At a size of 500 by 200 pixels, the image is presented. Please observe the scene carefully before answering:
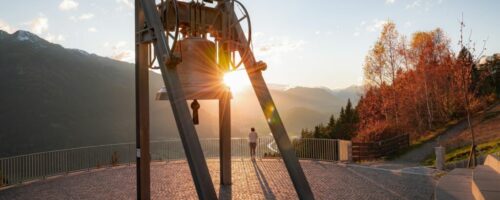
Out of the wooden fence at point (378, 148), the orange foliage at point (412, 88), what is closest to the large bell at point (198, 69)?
the wooden fence at point (378, 148)

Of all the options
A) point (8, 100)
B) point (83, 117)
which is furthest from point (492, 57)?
point (8, 100)

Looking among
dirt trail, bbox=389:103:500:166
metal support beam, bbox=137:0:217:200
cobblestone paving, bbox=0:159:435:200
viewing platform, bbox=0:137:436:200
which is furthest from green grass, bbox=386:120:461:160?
metal support beam, bbox=137:0:217:200

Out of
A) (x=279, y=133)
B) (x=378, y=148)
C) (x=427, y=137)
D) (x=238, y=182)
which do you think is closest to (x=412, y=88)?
(x=427, y=137)

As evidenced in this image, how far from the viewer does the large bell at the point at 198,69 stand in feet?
22.0

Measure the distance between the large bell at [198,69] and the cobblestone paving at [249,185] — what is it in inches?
226

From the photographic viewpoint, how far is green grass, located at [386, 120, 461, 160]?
26484mm

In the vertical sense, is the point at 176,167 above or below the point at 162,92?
below

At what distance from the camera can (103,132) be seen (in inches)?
5856

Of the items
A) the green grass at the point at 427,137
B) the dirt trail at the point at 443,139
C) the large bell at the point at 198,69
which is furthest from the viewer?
the green grass at the point at 427,137

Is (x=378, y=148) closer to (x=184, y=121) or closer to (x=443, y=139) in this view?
(x=443, y=139)

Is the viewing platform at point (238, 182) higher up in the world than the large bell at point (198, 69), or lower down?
lower down

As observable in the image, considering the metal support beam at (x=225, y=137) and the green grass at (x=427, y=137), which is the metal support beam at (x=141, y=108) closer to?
the metal support beam at (x=225, y=137)

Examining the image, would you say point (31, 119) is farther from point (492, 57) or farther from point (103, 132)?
point (492, 57)

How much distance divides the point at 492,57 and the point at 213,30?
57277 mm
